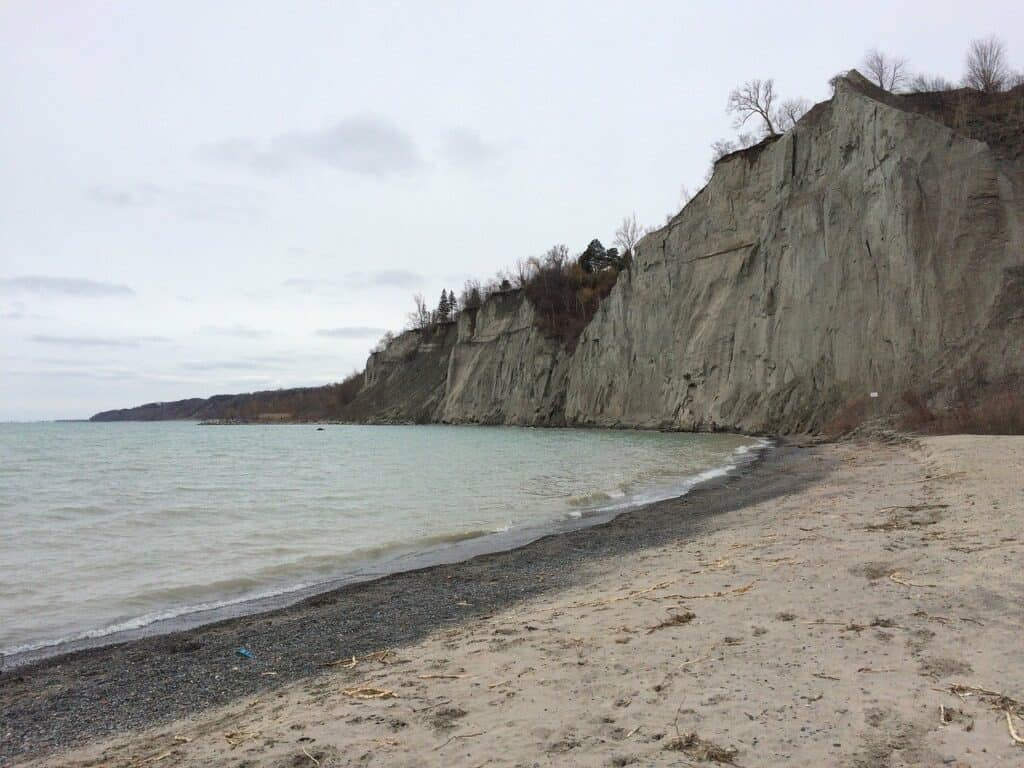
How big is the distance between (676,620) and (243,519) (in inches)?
444

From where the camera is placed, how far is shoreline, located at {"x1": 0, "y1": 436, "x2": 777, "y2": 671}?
21.9 ft

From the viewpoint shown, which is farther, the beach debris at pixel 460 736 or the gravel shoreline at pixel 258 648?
the gravel shoreline at pixel 258 648

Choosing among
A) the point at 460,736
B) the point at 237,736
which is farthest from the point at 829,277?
the point at 237,736

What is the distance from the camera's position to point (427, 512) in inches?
576

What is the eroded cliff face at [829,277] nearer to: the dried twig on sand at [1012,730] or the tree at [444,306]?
the dried twig on sand at [1012,730]

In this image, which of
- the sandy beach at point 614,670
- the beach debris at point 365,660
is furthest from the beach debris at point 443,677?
the beach debris at point 365,660

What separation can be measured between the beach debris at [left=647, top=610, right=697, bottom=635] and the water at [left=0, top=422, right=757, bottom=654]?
538cm

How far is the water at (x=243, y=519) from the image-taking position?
332 inches

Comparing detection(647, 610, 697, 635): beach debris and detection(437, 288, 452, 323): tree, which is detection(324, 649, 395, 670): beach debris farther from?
detection(437, 288, 452, 323): tree

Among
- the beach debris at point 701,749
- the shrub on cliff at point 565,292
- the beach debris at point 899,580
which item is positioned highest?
the shrub on cliff at point 565,292

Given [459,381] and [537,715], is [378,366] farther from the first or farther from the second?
[537,715]

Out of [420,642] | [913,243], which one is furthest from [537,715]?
[913,243]

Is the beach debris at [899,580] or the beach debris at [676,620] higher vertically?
the beach debris at [899,580]

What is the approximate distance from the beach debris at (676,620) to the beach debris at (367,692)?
1.89 meters
